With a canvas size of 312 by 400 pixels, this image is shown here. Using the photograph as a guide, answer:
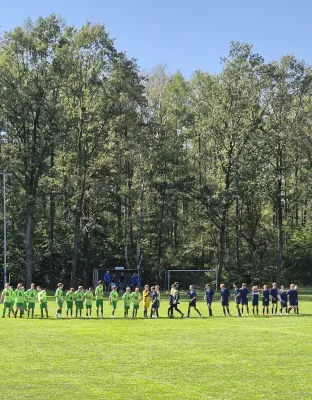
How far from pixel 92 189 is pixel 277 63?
74.3ft

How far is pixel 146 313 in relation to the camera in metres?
30.5

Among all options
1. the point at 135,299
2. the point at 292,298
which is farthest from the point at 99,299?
the point at 292,298

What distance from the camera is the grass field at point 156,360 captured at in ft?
42.0

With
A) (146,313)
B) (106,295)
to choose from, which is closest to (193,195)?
(106,295)

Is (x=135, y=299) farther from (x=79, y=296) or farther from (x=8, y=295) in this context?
(x=8, y=295)

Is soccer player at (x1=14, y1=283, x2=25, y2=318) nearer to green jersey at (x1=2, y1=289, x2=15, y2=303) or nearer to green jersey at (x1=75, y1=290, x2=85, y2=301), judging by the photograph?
green jersey at (x1=2, y1=289, x2=15, y2=303)

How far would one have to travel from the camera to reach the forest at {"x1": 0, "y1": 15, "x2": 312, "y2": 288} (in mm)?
53553

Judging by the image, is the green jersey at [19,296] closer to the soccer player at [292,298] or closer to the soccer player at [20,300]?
the soccer player at [20,300]

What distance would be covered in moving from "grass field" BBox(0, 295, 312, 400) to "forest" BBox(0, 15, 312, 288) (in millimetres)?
29614

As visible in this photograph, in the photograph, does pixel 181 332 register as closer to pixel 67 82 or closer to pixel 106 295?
pixel 106 295

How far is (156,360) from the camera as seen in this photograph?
16406 millimetres

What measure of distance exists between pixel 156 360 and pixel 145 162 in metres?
42.3

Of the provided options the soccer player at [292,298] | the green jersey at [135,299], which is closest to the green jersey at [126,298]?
the green jersey at [135,299]

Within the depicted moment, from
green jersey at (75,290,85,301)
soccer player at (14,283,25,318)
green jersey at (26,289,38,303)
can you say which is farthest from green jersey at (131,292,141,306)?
soccer player at (14,283,25,318)
